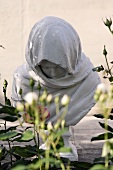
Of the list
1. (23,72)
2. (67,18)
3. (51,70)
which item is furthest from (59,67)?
(67,18)

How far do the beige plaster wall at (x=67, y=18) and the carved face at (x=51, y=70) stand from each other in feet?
12.5

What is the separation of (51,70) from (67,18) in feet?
12.9

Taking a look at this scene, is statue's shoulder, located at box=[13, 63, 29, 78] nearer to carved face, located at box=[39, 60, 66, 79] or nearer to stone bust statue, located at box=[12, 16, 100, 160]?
stone bust statue, located at box=[12, 16, 100, 160]

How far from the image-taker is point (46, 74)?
128 inches

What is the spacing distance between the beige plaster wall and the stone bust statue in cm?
364

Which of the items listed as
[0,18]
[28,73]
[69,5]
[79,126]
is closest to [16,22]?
[0,18]

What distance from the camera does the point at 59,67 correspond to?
3176 mm

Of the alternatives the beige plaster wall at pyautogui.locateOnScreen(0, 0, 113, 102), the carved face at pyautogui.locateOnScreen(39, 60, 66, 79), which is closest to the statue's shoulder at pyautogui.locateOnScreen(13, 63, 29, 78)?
the carved face at pyautogui.locateOnScreen(39, 60, 66, 79)

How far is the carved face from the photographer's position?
311 centimetres

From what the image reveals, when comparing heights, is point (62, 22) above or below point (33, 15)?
below

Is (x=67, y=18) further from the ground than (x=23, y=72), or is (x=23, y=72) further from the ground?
(x=67, y=18)

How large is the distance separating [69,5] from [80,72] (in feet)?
12.6

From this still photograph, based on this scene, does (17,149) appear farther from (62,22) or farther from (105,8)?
(105,8)

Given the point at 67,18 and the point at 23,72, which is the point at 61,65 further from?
the point at 67,18
